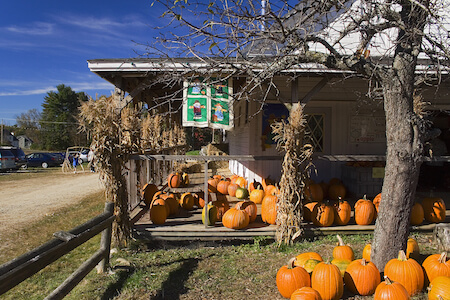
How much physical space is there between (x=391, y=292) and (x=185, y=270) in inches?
94.3

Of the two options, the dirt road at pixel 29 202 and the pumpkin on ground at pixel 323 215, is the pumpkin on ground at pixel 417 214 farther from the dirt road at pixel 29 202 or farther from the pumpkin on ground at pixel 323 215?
the dirt road at pixel 29 202

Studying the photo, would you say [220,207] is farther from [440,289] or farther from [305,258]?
[440,289]

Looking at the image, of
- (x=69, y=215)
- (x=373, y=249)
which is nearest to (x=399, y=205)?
(x=373, y=249)

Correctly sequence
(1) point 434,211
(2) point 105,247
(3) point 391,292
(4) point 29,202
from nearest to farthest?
(3) point 391,292 < (2) point 105,247 < (1) point 434,211 < (4) point 29,202

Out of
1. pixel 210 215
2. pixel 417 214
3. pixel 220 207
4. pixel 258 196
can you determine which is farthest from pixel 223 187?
pixel 417 214

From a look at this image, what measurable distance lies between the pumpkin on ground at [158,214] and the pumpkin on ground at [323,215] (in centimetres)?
239

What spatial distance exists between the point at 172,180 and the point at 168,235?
130 inches

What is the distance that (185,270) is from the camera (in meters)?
4.24

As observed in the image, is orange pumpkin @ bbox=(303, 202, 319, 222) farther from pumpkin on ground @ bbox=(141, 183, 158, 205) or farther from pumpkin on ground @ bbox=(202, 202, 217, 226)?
pumpkin on ground @ bbox=(141, 183, 158, 205)

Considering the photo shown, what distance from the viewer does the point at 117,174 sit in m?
4.86

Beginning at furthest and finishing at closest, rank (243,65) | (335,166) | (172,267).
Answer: (335,166) < (172,267) < (243,65)

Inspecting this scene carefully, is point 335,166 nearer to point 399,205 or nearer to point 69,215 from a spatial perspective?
point 399,205

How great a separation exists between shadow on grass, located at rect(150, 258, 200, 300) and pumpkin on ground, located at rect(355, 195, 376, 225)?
268 cm

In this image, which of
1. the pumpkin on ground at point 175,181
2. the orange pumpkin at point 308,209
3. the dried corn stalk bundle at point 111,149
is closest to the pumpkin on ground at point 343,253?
the orange pumpkin at point 308,209
